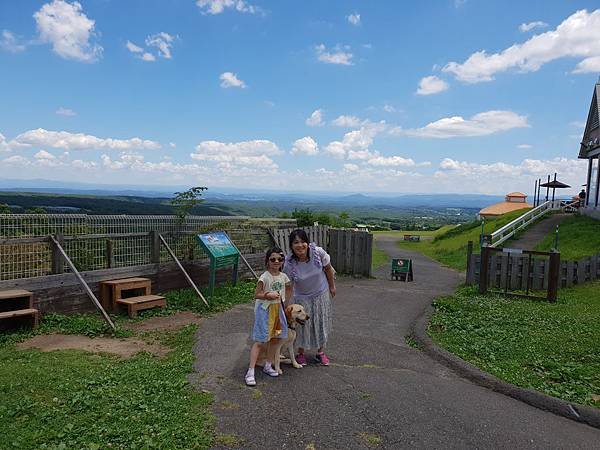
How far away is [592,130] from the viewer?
28.5 metres

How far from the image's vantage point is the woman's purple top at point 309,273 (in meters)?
5.62

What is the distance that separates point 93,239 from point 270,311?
4616mm

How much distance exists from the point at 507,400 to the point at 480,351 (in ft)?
5.06

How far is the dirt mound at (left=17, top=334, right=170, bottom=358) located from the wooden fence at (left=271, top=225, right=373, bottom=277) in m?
7.71

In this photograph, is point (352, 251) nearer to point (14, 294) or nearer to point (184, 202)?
point (184, 202)

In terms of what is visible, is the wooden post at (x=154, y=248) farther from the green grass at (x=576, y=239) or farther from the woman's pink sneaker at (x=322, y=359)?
the green grass at (x=576, y=239)

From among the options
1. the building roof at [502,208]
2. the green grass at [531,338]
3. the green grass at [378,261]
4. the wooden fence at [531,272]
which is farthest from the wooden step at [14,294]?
the building roof at [502,208]

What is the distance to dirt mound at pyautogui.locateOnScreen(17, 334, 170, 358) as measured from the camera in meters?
6.33

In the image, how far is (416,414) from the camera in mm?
4480

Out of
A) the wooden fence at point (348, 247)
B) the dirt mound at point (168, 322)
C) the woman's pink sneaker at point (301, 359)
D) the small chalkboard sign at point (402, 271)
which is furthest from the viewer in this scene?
the small chalkboard sign at point (402, 271)

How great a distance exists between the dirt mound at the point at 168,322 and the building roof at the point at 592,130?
25514 mm

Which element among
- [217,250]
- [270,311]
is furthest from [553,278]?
[270,311]

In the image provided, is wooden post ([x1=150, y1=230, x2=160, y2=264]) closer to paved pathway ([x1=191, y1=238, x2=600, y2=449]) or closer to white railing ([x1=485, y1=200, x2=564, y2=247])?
paved pathway ([x1=191, y1=238, x2=600, y2=449])

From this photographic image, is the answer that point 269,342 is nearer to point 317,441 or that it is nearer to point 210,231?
point 317,441
